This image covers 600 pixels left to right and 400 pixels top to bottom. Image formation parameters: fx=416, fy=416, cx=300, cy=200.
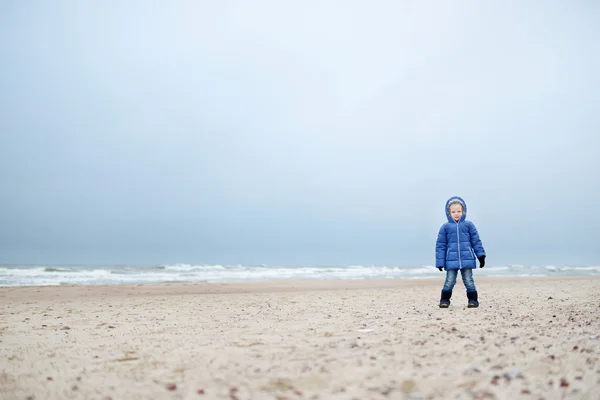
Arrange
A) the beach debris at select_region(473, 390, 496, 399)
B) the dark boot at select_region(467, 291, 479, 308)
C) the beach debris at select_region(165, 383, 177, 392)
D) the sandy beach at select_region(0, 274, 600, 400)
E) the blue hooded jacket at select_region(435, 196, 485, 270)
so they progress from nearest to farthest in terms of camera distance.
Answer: the beach debris at select_region(473, 390, 496, 399), the sandy beach at select_region(0, 274, 600, 400), the beach debris at select_region(165, 383, 177, 392), the blue hooded jacket at select_region(435, 196, 485, 270), the dark boot at select_region(467, 291, 479, 308)

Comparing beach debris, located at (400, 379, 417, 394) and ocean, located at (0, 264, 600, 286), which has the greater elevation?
beach debris, located at (400, 379, 417, 394)

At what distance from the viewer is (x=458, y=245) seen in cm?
885

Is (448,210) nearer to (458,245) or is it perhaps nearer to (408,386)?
(458,245)

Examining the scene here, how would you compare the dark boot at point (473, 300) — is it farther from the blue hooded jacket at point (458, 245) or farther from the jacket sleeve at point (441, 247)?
the jacket sleeve at point (441, 247)

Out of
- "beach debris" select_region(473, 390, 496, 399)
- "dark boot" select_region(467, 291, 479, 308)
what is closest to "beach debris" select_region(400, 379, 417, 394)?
"beach debris" select_region(473, 390, 496, 399)

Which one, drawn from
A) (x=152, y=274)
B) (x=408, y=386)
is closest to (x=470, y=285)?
(x=408, y=386)

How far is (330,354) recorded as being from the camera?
15.2 ft

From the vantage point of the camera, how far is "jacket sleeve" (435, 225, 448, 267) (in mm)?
9011

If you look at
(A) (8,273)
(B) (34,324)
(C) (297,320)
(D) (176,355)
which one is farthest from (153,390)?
(A) (8,273)

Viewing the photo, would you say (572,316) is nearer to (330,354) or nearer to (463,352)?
(463,352)

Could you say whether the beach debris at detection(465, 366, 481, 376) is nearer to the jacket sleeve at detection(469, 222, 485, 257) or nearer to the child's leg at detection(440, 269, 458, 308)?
the child's leg at detection(440, 269, 458, 308)

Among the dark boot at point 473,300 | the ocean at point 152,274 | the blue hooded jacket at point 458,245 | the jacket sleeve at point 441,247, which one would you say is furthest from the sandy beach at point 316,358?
the ocean at point 152,274

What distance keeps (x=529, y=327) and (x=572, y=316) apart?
1.87 metres

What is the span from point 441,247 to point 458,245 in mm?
358
